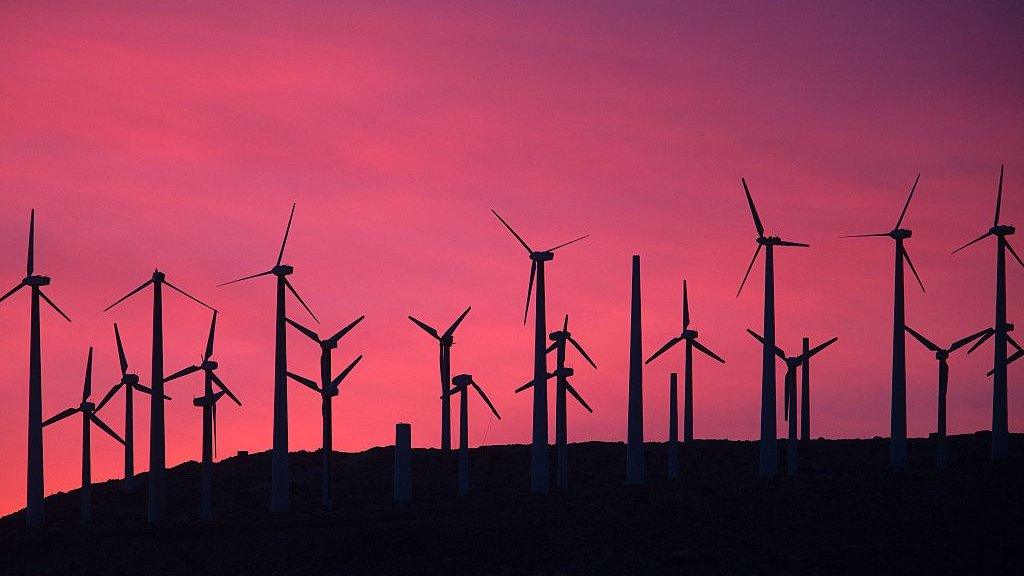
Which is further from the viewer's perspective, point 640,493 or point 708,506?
point 640,493

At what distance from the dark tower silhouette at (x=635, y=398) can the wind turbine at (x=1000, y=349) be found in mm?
34712

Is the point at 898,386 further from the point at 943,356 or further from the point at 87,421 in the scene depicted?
the point at 87,421

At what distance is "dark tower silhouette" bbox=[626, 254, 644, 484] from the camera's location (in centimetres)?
14638

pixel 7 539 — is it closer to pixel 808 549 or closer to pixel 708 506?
pixel 708 506

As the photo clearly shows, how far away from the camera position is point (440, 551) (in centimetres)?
11069

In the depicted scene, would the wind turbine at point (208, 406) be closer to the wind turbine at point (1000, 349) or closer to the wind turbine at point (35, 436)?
the wind turbine at point (35, 436)

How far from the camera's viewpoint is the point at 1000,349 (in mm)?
158625

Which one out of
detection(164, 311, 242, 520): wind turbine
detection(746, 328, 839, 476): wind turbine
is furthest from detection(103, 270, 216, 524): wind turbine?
detection(746, 328, 839, 476): wind turbine

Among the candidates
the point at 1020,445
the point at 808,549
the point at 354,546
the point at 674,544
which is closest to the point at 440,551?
the point at 354,546

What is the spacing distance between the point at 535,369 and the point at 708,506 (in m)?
29.4

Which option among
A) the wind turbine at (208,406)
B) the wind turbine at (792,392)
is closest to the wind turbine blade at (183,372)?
the wind turbine at (208,406)

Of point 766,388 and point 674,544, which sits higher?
point 766,388

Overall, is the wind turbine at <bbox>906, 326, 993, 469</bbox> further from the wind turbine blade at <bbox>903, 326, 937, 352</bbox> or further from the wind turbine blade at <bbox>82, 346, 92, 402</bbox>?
the wind turbine blade at <bbox>82, 346, 92, 402</bbox>

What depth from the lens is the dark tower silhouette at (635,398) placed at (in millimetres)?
146375
